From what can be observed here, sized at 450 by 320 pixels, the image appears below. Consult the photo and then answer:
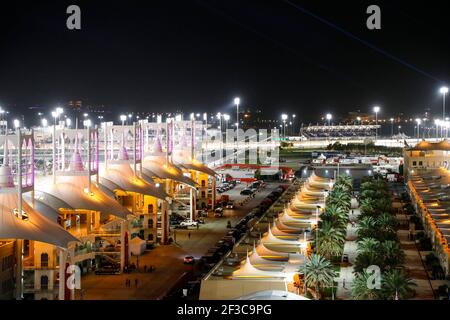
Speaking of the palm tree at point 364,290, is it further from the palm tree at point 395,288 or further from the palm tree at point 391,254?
the palm tree at point 391,254

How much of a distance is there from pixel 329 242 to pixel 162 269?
371 inches

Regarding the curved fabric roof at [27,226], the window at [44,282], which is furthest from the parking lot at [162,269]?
the curved fabric roof at [27,226]

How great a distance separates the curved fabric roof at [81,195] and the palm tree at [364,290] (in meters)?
14.9

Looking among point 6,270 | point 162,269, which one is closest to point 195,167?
point 162,269

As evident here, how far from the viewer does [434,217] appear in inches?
1656

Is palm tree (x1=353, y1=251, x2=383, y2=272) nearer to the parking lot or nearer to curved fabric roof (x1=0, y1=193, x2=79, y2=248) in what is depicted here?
the parking lot

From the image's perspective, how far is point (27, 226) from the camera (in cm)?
2755

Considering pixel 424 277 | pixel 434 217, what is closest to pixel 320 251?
pixel 424 277

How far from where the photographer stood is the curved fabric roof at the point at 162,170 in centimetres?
5338

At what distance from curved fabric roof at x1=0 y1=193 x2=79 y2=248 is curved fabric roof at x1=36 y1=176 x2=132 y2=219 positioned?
6.19 m

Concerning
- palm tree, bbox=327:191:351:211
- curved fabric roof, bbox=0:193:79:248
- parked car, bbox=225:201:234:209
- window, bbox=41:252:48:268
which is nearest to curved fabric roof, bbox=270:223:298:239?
palm tree, bbox=327:191:351:211

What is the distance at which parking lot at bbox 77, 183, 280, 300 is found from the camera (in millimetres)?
33875
